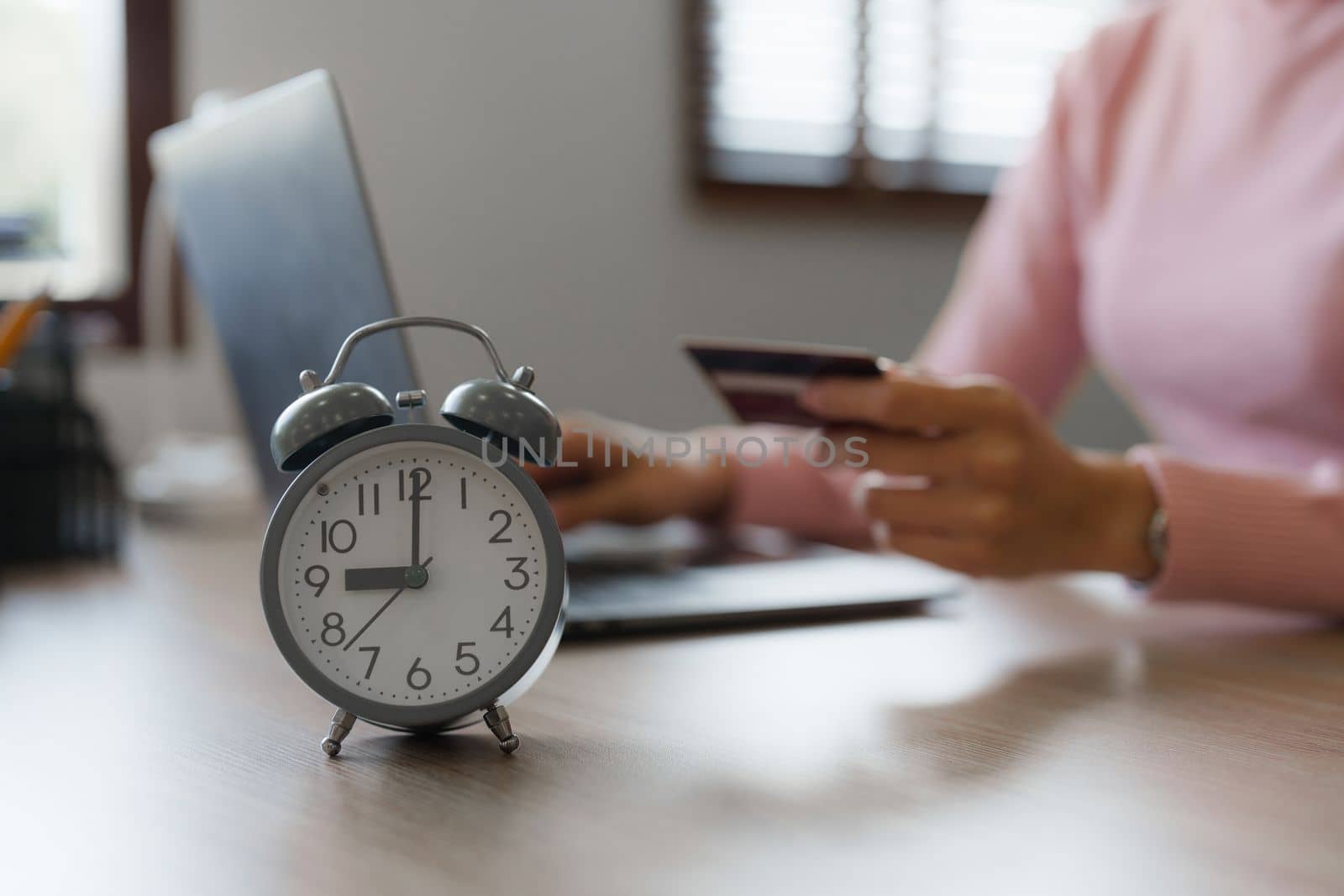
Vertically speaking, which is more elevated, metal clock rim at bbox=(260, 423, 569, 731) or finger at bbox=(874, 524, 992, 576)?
metal clock rim at bbox=(260, 423, 569, 731)

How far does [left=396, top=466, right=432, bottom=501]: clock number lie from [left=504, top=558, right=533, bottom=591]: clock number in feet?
0.14

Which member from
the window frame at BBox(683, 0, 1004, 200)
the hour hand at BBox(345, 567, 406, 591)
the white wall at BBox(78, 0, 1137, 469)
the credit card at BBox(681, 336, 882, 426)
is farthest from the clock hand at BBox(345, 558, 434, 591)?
the window frame at BBox(683, 0, 1004, 200)

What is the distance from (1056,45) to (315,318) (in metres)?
2.25

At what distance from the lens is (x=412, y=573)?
0.44 m

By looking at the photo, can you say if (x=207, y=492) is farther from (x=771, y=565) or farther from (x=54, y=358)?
(x=771, y=565)

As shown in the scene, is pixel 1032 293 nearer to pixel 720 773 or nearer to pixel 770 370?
pixel 770 370

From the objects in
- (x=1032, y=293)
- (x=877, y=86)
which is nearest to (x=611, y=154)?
(x=877, y=86)

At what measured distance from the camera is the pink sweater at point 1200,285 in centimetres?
79

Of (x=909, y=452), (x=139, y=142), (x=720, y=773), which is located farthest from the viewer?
(x=139, y=142)

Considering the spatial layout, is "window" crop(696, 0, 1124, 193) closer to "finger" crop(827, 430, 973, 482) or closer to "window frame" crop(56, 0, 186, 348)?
"window frame" crop(56, 0, 186, 348)

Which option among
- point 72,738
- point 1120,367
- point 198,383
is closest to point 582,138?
point 198,383

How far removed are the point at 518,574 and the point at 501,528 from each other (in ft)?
0.06

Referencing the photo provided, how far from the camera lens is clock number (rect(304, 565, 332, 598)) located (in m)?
0.44

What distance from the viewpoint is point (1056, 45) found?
2.51 metres
